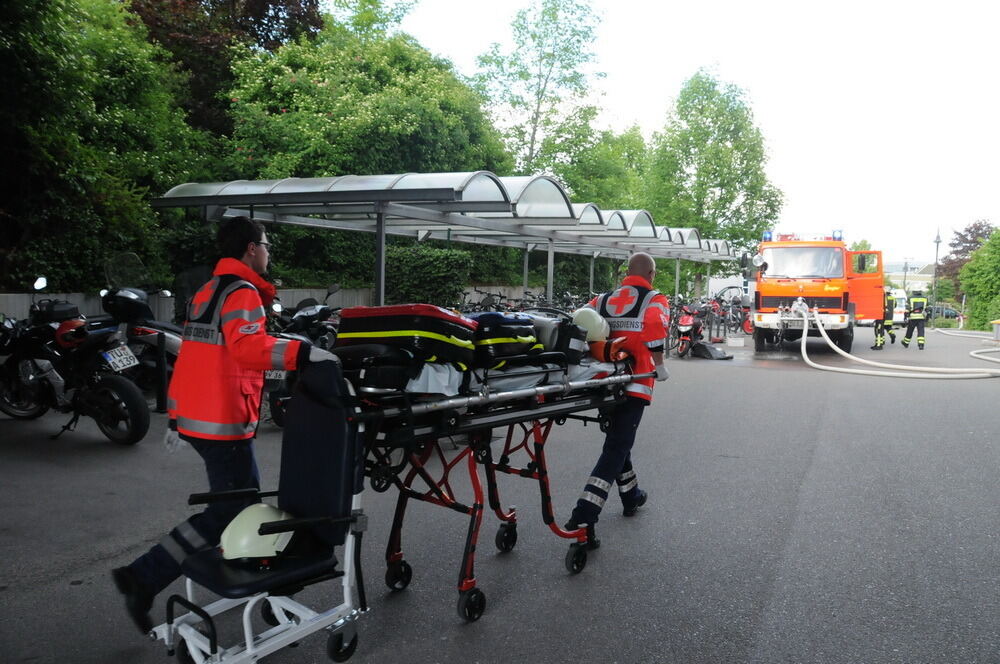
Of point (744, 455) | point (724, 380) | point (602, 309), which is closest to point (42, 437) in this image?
point (602, 309)

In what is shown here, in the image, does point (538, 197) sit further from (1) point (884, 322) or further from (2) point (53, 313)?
(1) point (884, 322)

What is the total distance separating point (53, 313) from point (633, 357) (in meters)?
5.71

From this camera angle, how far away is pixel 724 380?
518 inches

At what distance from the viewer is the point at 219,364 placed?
3455 millimetres

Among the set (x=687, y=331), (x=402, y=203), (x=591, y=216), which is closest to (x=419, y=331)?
(x=402, y=203)

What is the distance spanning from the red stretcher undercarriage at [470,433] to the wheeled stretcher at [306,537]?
164 mm

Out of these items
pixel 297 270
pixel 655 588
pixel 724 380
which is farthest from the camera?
pixel 297 270

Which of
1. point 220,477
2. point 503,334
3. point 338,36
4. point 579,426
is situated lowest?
point 579,426

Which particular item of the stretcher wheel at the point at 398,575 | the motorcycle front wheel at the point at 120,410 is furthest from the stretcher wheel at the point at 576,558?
the motorcycle front wheel at the point at 120,410

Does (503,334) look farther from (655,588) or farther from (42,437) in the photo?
(42,437)

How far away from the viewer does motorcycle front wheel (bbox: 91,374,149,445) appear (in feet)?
22.5

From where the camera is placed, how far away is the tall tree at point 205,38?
21.0 m

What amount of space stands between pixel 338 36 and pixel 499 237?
13.2 metres

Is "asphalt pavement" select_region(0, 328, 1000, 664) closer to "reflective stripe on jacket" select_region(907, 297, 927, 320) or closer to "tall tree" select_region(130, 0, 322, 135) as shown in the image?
"reflective stripe on jacket" select_region(907, 297, 927, 320)
